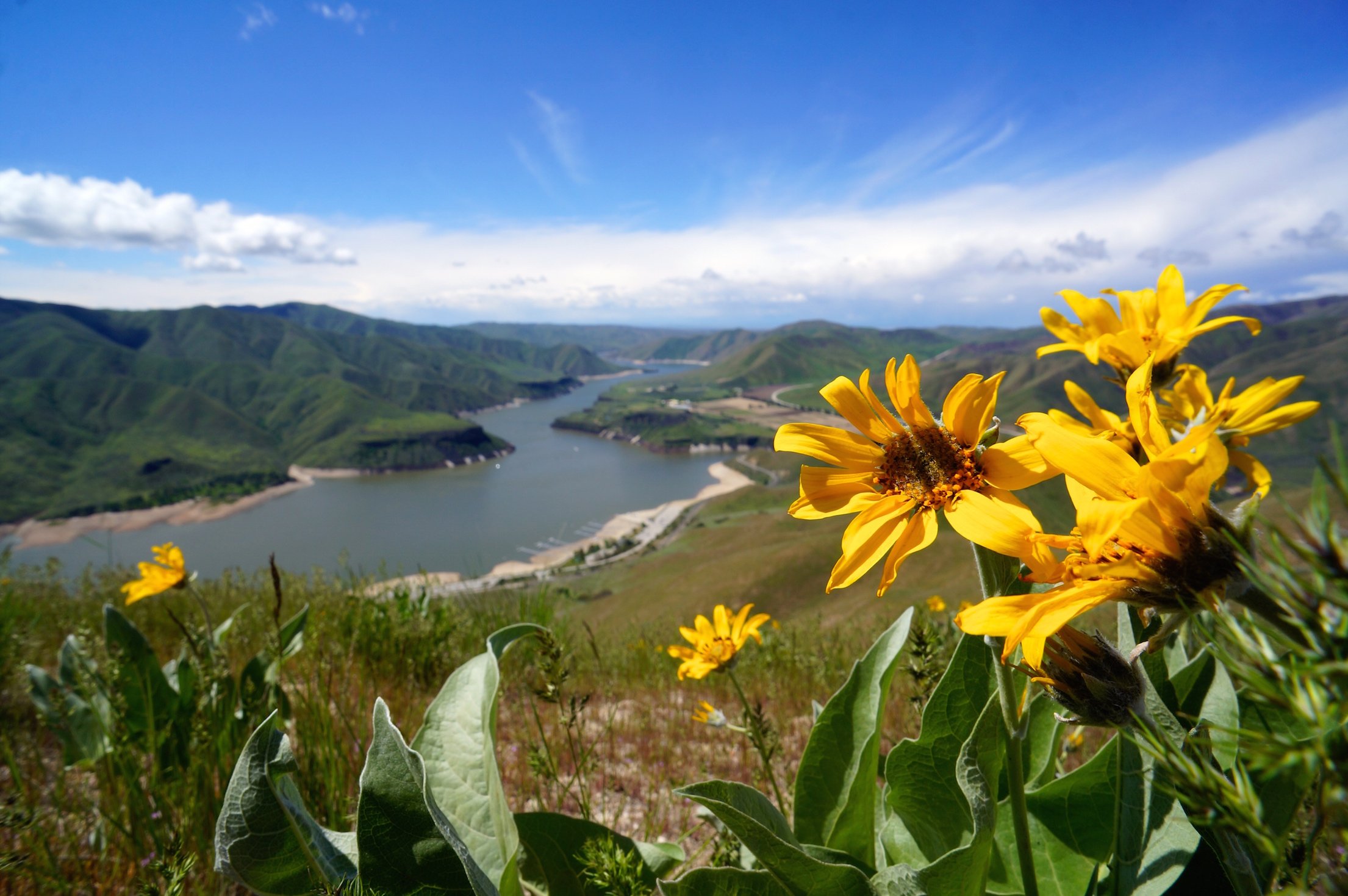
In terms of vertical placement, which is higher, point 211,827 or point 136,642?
point 136,642

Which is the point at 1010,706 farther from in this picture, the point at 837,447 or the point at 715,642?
the point at 715,642

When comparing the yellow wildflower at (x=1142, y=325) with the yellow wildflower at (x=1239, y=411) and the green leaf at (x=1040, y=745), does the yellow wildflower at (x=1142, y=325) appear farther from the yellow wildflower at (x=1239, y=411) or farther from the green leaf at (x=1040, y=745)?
the green leaf at (x=1040, y=745)

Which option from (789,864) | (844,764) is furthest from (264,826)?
(844,764)

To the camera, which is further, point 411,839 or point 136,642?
point 136,642

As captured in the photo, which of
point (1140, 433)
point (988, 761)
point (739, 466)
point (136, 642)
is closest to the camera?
point (1140, 433)

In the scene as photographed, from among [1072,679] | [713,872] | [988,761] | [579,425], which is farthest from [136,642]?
[579,425]

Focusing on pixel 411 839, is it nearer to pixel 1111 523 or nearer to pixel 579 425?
pixel 1111 523

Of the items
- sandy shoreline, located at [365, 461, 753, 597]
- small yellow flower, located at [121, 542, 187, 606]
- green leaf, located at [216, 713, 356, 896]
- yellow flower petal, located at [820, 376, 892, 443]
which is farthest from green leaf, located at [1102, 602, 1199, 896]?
sandy shoreline, located at [365, 461, 753, 597]
